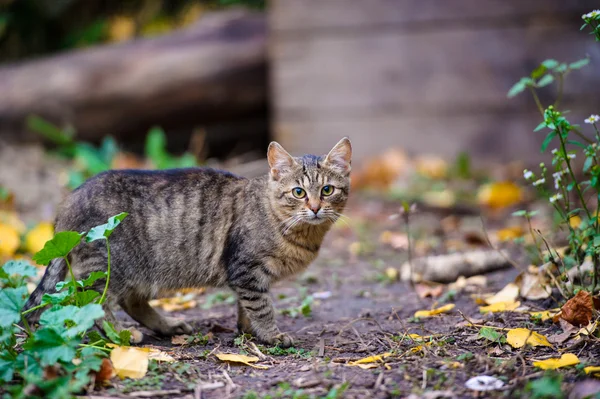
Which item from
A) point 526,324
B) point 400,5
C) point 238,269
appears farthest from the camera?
point 400,5

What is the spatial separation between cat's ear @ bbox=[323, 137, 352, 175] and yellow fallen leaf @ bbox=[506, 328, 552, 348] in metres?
1.50

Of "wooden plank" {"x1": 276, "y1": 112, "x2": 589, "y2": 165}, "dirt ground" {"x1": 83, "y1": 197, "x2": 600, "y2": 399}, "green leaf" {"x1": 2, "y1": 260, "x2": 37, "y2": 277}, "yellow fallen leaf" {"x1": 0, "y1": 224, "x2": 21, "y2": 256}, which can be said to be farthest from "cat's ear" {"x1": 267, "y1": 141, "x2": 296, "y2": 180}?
"wooden plank" {"x1": 276, "y1": 112, "x2": 589, "y2": 165}

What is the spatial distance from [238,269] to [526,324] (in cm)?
162

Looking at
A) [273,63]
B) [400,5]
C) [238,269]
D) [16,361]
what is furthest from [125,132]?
[16,361]

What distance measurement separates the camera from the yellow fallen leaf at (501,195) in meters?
6.73

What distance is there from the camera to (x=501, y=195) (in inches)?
265

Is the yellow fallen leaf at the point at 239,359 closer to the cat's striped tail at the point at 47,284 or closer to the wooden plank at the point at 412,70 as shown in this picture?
the cat's striped tail at the point at 47,284

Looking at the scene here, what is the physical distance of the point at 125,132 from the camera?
28.8ft

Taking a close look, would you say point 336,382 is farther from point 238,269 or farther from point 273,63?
point 273,63

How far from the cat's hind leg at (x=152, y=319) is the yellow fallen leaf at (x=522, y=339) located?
1.82 metres

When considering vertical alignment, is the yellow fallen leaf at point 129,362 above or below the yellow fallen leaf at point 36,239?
below

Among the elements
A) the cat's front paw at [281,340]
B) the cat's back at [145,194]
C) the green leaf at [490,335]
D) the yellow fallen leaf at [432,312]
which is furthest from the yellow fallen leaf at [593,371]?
the cat's back at [145,194]

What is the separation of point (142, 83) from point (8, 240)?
12.1 feet

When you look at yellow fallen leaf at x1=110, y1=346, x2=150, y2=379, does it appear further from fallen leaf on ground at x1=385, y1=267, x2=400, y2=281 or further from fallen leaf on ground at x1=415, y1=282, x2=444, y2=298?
fallen leaf on ground at x1=385, y1=267, x2=400, y2=281
